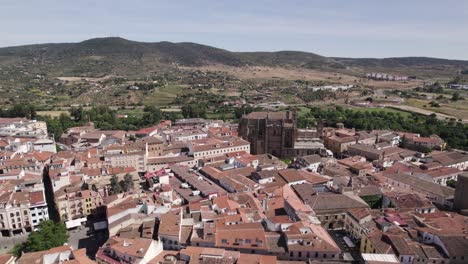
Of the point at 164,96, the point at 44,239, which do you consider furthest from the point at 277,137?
the point at 164,96

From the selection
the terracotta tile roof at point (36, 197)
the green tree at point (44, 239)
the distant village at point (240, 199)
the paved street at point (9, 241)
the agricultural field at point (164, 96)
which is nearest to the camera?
the distant village at point (240, 199)

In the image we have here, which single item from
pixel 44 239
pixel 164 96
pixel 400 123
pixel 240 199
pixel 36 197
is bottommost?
pixel 44 239

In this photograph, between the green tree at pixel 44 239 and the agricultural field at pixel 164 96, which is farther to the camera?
the agricultural field at pixel 164 96

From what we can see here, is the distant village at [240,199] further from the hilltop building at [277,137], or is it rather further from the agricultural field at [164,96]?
the agricultural field at [164,96]

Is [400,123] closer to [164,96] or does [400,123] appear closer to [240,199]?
[240,199]

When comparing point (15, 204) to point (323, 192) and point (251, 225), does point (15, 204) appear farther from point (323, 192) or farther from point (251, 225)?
point (323, 192)

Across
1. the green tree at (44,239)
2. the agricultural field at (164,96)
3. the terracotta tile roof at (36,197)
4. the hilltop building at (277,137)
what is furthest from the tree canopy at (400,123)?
the green tree at (44,239)

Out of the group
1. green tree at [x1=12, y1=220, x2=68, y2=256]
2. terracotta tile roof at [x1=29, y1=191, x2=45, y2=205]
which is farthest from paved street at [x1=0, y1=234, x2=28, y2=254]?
terracotta tile roof at [x1=29, y1=191, x2=45, y2=205]
